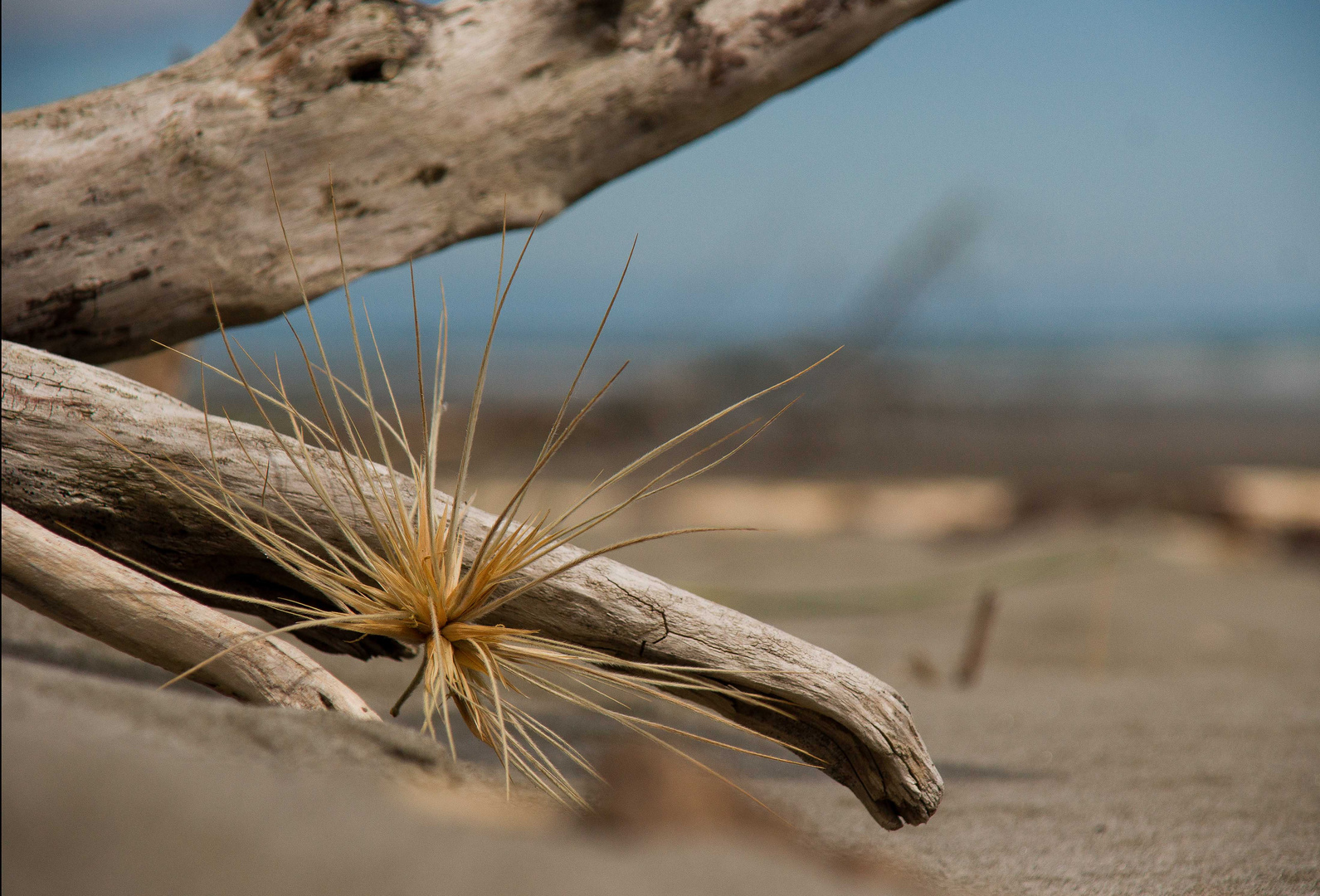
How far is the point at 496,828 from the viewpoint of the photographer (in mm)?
957

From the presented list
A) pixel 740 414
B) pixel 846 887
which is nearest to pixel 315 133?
pixel 846 887

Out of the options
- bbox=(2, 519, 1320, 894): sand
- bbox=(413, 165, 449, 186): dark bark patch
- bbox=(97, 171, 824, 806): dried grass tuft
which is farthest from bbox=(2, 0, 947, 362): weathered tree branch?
bbox=(2, 519, 1320, 894): sand

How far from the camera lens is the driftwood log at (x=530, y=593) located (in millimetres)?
1568

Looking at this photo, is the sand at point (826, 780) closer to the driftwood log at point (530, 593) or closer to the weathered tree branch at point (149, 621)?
the weathered tree branch at point (149, 621)

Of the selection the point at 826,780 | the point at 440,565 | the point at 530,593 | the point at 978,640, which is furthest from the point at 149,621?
the point at 978,640

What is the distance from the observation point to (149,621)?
4.52 ft

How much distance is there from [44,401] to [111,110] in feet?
3.44

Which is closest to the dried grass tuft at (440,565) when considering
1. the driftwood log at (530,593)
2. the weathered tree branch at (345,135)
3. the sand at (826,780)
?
the driftwood log at (530,593)

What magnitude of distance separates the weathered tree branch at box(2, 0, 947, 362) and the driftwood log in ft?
2.12

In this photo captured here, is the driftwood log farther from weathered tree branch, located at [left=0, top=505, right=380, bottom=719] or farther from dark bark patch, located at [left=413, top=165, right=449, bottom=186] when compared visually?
dark bark patch, located at [left=413, top=165, right=449, bottom=186]

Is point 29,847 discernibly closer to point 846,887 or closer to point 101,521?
point 846,887

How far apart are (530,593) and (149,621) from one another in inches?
24.4

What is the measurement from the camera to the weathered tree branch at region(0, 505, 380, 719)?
4.47 ft

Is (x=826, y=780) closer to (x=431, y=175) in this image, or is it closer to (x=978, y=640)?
(x=978, y=640)
